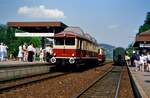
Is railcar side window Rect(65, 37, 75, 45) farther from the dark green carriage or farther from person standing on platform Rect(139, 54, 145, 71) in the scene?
the dark green carriage

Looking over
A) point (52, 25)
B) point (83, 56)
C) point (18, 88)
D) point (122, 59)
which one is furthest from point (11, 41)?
point (18, 88)

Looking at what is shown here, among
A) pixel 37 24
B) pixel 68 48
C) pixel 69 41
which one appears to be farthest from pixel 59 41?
pixel 37 24

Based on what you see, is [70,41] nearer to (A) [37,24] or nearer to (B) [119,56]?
(A) [37,24]

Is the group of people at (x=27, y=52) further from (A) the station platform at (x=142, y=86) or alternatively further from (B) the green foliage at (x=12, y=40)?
(B) the green foliage at (x=12, y=40)

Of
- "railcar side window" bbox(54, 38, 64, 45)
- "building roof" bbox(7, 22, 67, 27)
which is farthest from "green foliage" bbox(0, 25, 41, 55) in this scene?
"railcar side window" bbox(54, 38, 64, 45)

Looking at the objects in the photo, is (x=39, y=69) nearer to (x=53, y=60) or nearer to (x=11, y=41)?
(x=53, y=60)

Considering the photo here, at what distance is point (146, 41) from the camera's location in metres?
44.0

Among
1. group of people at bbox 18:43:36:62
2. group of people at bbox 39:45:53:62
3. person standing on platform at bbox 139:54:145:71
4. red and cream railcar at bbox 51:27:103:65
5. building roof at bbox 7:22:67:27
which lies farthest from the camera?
building roof at bbox 7:22:67:27

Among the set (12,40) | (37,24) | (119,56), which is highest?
(12,40)

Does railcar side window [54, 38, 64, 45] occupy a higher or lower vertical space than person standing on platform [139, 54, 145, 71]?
higher

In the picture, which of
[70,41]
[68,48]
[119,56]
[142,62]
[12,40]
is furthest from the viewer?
[12,40]

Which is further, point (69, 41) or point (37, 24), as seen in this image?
point (37, 24)

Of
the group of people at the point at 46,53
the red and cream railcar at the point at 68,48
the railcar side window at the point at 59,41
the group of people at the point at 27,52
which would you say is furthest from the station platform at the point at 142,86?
the group of people at the point at 46,53

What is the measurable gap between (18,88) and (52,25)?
24.2m
